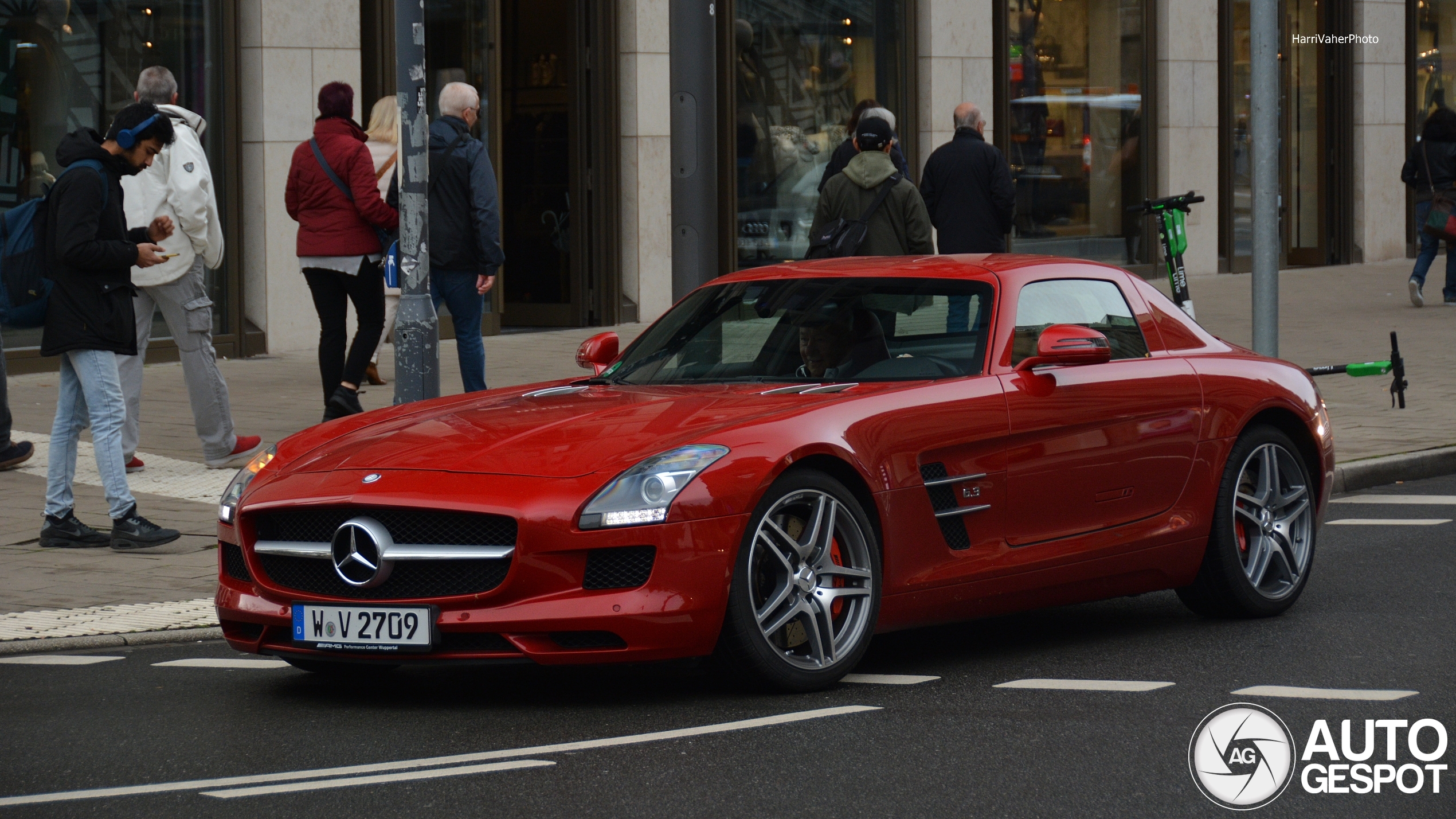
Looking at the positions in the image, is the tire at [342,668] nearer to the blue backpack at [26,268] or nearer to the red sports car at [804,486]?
the red sports car at [804,486]

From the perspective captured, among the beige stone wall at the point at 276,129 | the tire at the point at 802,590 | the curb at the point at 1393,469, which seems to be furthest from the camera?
the beige stone wall at the point at 276,129

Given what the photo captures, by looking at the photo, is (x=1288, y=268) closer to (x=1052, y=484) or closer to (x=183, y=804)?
(x=1052, y=484)

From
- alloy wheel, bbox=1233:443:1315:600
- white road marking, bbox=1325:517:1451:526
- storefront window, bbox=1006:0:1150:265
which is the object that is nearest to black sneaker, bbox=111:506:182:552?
alloy wheel, bbox=1233:443:1315:600

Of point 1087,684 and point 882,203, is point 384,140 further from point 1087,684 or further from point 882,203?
point 1087,684

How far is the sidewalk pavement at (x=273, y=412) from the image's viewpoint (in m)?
8.06

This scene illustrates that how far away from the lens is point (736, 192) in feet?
63.9

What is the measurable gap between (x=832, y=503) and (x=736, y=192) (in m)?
13.9

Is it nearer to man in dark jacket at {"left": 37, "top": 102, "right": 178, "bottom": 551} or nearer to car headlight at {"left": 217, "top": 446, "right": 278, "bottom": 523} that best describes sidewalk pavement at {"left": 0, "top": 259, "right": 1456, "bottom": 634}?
man in dark jacket at {"left": 37, "top": 102, "right": 178, "bottom": 551}

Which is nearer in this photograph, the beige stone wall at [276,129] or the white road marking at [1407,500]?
the white road marking at [1407,500]

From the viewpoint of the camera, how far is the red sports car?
545 centimetres

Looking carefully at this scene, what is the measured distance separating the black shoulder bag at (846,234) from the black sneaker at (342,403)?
A: 2589 millimetres

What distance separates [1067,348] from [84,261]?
4225mm

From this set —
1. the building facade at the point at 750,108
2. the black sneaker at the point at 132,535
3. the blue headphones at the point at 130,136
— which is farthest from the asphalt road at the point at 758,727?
the building facade at the point at 750,108

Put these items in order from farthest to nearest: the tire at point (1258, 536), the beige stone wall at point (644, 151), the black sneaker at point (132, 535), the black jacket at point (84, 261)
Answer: the beige stone wall at point (644, 151)
the black sneaker at point (132, 535)
the black jacket at point (84, 261)
the tire at point (1258, 536)
